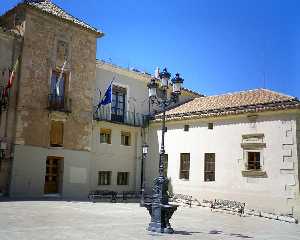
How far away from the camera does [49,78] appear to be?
20.5m

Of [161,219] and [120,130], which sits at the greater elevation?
[120,130]

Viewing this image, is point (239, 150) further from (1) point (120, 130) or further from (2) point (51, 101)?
(2) point (51, 101)

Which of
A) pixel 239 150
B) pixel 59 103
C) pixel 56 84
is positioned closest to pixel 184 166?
pixel 239 150

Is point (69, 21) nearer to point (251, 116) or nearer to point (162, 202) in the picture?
point (251, 116)

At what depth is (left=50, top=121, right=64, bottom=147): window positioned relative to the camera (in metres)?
20.5

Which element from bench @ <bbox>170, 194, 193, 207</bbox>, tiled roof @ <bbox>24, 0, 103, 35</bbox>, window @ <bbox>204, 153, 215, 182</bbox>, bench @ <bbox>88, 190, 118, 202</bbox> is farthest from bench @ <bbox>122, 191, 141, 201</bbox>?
tiled roof @ <bbox>24, 0, 103, 35</bbox>

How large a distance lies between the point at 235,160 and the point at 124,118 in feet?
27.0

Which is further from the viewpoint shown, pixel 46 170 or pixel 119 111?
pixel 119 111

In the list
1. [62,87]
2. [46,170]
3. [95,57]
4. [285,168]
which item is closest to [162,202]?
[285,168]

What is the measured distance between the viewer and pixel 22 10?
1994 cm

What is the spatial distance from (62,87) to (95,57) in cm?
299

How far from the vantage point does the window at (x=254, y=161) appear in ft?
63.9

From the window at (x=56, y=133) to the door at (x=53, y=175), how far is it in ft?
2.69

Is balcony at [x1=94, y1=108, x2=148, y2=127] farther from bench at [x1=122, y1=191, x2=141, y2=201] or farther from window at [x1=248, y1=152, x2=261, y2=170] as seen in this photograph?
window at [x1=248, y1=152, x2=261, y2=170]
